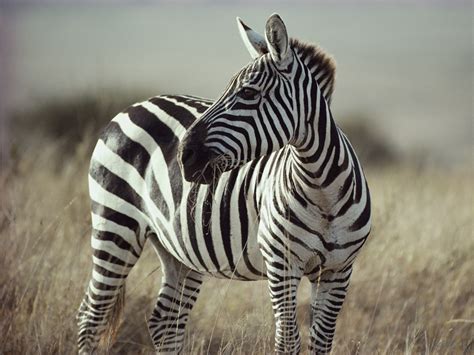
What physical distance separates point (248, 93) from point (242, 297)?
3348mm

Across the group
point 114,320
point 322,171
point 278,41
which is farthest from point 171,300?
point 278,41

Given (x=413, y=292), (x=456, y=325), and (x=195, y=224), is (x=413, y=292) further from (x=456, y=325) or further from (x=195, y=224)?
(x=195, y=224)

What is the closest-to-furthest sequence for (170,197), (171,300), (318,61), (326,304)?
(318,61) < (326,304) < (170,197) < (171,300)

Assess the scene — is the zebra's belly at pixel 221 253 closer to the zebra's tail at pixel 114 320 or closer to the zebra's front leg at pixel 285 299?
the zebra's front leg at pixel 285 299

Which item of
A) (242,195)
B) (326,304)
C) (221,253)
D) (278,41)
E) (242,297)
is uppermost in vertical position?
(278,41)

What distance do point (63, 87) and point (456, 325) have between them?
1330 centimetres

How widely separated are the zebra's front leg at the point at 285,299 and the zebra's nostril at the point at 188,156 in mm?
890

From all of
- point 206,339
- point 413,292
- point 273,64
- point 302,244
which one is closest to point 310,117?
point 273,64

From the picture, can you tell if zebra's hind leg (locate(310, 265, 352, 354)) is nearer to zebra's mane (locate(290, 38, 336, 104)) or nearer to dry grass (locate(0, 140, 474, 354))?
dry grass (locate(0, 140, 474, 354))

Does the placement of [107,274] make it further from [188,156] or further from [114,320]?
[188,156]

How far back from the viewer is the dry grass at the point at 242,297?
5.85 metres

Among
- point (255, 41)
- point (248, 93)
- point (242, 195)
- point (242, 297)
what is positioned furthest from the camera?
point (242, 297)

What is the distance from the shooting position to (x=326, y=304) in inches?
186

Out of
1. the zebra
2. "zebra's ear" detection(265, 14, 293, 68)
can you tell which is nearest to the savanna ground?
the zebra
